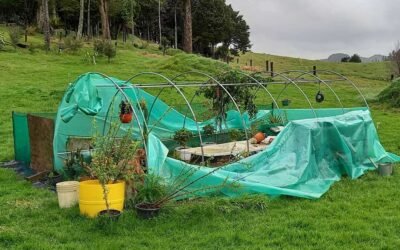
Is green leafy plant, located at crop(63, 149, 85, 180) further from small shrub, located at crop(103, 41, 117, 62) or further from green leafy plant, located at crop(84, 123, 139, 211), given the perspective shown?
small shrub, located at crop(103, 41, 117, 62)

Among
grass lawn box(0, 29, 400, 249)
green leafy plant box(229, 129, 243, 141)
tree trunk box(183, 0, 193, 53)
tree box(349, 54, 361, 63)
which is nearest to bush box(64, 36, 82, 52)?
tree trunk box(183, 0, 193, 53)

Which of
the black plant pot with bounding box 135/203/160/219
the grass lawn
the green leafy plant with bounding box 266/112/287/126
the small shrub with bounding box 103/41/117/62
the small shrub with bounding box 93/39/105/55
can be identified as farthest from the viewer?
the small shrub with bounding box 93/39/105/55

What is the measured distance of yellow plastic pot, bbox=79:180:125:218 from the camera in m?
5.45

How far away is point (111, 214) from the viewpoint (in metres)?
5.30

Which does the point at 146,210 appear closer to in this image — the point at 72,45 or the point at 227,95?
the point at 227,95

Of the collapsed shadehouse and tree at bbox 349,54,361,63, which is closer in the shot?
the collapsed shadehouse

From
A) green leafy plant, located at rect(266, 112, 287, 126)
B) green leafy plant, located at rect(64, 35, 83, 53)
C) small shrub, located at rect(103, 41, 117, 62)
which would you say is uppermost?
green leafy plant, located at rect(64, 35, 83, 53)

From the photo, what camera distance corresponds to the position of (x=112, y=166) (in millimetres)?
5516

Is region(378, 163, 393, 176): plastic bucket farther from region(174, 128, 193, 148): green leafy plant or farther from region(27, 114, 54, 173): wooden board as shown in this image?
region(27, 114, 54, 173): wooden board

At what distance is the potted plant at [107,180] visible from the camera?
541 centimetres

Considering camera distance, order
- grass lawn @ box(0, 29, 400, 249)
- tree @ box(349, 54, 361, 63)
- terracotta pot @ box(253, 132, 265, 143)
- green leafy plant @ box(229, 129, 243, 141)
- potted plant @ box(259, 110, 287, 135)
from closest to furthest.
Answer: grass lawn @ box(0, 29, 400, 249) < terracotta pot @ box(253, 132, 265, 143) < green leafy plant @ box(229, 129, 243, 141) < potted plant @ box(259, 110, 287, 135) < tree @ box(349, 54, 361, 63)

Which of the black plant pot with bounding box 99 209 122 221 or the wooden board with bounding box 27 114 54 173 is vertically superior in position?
the wooden board with bounding box 27 114 54 173

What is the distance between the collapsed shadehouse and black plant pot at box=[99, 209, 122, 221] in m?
0.90

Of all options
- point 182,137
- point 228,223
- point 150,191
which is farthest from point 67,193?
point 182,137
